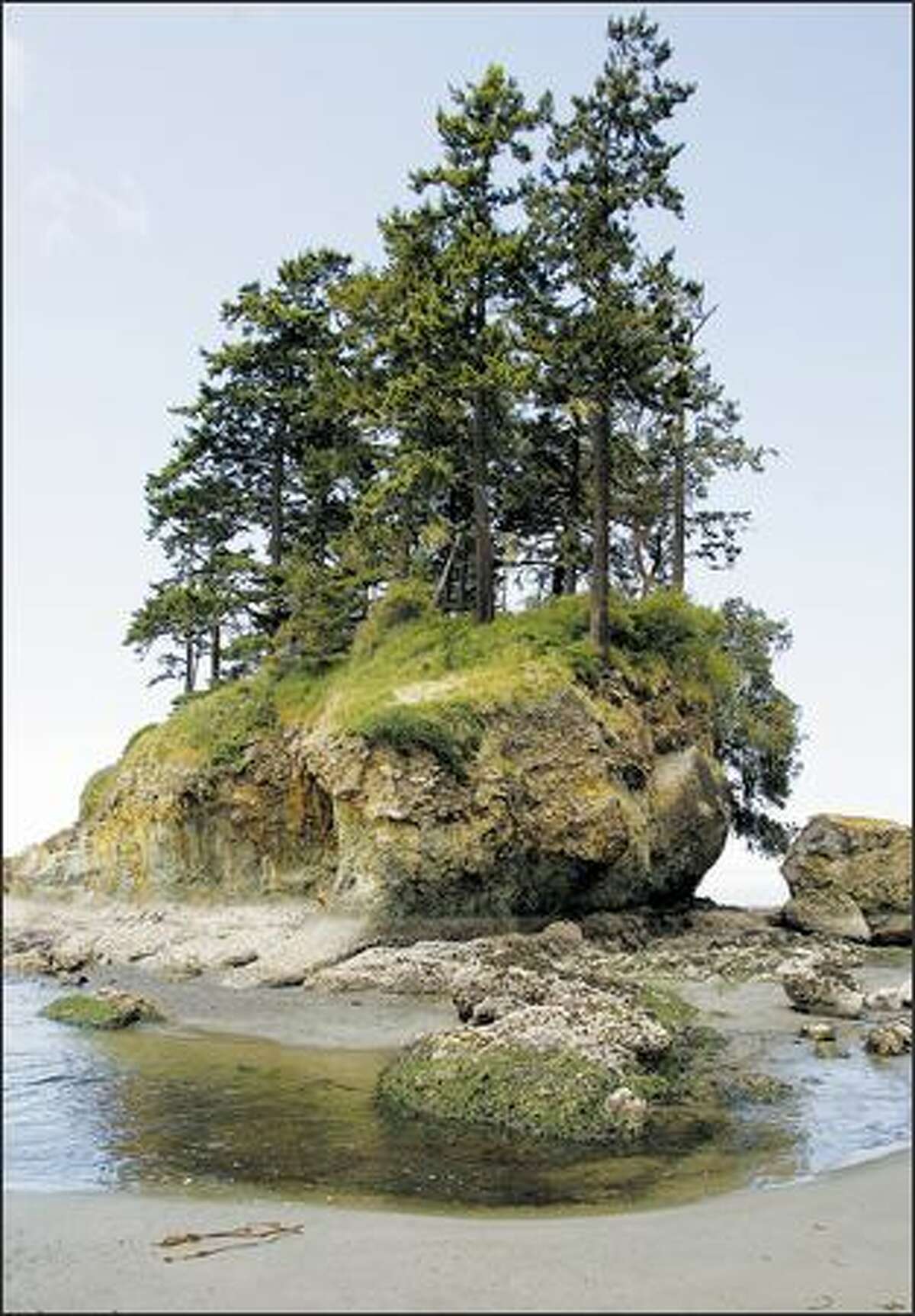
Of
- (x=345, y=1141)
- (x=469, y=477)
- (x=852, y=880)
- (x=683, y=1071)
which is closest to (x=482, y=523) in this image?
(x=469, y=477)

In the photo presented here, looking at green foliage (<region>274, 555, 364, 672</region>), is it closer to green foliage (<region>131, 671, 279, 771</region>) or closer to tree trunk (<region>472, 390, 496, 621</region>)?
green foliage (<region>131, 671, 279, 771</region>)

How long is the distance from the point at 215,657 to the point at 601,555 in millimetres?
17776

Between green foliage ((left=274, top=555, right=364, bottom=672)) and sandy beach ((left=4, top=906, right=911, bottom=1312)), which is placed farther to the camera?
green foliage ((left=274, top=555, right=364, bottom=672))

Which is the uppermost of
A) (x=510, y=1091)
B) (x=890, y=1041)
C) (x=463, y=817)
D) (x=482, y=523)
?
(x=482, y=523)

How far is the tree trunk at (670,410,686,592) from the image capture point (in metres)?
39.0

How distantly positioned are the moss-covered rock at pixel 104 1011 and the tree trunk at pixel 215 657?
21.7 m

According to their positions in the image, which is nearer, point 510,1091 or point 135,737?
point 510,1091

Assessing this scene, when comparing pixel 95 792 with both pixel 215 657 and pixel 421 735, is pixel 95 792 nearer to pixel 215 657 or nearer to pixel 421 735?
pixel 215 657

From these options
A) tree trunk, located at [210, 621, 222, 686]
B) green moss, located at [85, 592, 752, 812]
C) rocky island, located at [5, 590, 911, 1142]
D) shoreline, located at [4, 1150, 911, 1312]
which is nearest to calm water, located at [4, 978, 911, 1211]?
shoreline, located at [4, 1150, 911, 1312]

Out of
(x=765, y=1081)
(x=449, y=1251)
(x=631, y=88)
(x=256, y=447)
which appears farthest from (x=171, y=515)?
(x=449, y=1251)

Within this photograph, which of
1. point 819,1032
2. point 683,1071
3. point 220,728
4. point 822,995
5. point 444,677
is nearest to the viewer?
point 683,1071

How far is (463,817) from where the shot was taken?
26688 millimetres

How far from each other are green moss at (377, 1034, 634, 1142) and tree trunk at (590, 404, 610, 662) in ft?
58.3

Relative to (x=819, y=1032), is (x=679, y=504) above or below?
above
